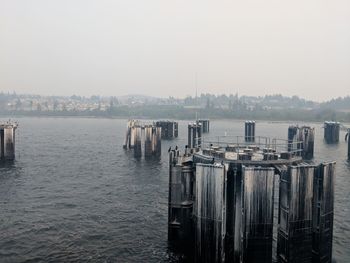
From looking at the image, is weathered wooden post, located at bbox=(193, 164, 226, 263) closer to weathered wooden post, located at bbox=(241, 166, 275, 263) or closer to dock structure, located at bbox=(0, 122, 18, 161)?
weathered wooden post, located at bbox=(241, 166, 275, 263)

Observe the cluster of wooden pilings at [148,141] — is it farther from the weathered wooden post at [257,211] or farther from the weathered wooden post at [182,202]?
the weathered wooden post at [257,211]

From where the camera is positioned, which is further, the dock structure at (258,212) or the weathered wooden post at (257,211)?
the dock structure at (258,212)

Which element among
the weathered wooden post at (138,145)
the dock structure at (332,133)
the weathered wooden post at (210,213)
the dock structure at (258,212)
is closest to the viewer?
the dock structure at (258,212)

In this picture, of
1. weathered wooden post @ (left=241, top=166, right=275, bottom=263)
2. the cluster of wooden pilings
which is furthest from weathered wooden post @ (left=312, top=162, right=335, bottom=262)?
the cluster of wooden pilings

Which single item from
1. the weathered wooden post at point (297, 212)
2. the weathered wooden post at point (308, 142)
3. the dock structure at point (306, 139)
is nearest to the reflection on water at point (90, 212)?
the weathered wooden post at point (297, 212)

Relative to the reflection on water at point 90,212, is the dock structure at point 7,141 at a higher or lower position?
higher

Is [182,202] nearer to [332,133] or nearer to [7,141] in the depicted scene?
[7,141]

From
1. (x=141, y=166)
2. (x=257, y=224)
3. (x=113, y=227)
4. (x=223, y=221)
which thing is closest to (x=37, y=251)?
(x=113, y=227)

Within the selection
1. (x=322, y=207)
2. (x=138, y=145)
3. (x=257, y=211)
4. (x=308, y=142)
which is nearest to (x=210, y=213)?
(x=257, y=211)
